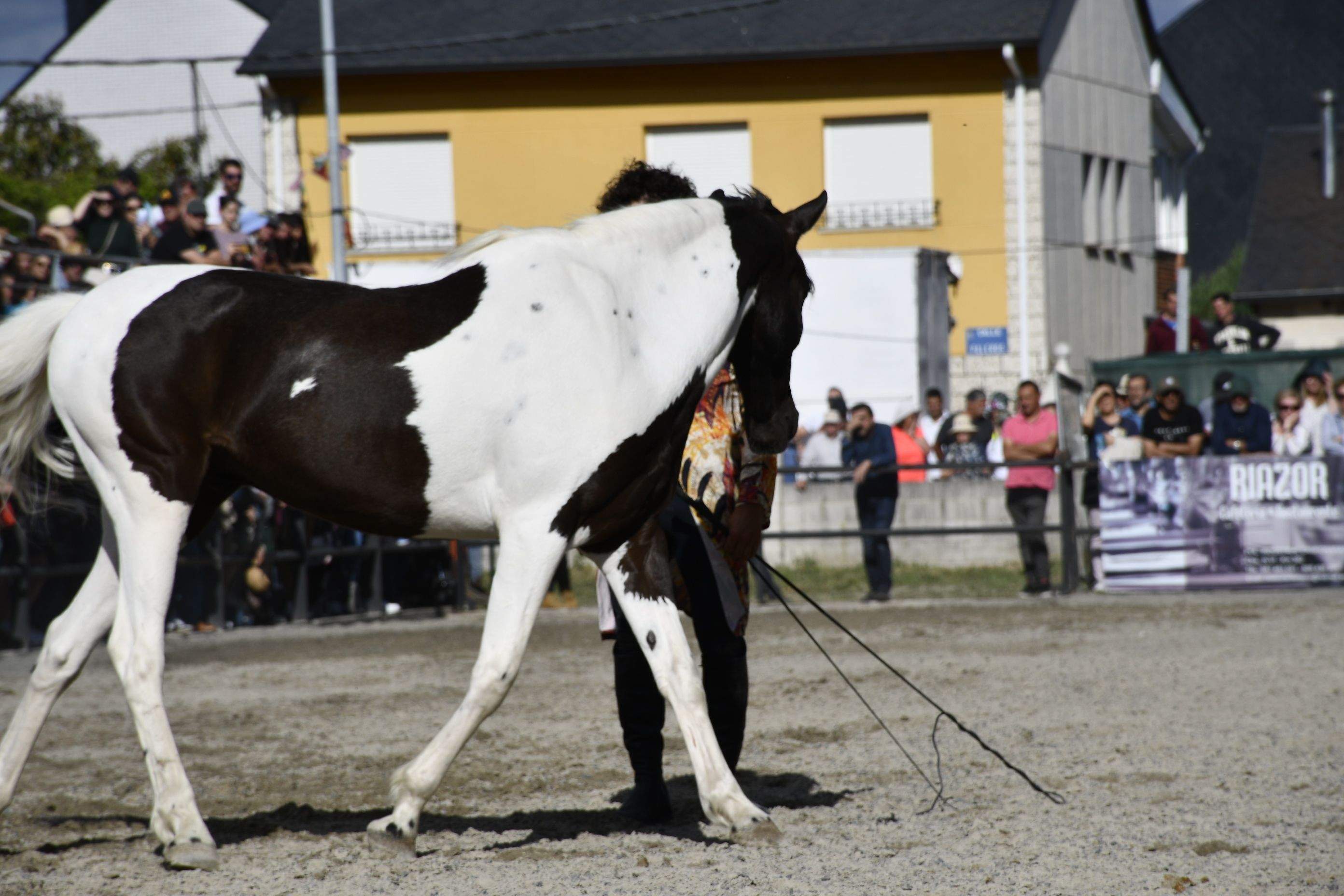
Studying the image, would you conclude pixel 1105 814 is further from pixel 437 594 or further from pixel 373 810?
pixel 437 594

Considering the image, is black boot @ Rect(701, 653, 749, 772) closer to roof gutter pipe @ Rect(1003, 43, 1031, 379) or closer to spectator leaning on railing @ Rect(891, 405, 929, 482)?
spectator leaning on railing @ Rect(891, 405, 929, 482)

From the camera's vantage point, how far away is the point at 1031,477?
547 inches

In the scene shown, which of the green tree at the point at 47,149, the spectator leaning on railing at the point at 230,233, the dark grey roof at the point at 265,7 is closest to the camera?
the spectator leaning on railing at the point at 230,233

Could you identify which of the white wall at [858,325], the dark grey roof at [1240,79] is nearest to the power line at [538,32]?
the white wall at [858,325]

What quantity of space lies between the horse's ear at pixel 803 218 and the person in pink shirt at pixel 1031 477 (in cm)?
909

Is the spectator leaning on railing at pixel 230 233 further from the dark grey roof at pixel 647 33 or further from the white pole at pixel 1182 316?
the white pole at pixel 1182 316

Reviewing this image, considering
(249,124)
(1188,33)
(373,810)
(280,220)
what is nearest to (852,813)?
(373,810)

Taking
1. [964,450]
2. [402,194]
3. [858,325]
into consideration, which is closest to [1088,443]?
[964,450]

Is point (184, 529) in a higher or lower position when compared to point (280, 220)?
lower

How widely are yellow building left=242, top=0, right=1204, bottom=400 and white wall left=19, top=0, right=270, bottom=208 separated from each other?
Answer: 13.5 meters

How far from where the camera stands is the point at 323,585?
42.8 feet

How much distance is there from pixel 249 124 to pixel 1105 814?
116ft

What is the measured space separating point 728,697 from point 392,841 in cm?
134

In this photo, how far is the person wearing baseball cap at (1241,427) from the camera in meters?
14.0
